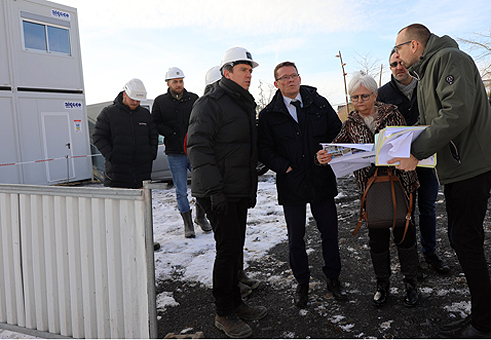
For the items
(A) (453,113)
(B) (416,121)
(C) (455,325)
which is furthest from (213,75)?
(C) (455,325)

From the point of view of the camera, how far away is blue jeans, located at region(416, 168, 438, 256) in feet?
12.4

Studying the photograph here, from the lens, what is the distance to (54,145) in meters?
9.09

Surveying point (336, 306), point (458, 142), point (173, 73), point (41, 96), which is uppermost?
point (41, 96)

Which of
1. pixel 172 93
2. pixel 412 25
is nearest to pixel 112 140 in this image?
pixel 172 93

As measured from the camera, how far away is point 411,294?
3.10 meters

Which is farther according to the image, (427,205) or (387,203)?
(427,205)

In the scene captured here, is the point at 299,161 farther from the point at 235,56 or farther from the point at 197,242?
the point at 197,242

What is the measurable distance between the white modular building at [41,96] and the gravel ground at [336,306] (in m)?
6.21

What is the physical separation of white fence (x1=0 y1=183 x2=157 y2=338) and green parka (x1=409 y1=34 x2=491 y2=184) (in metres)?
1.76

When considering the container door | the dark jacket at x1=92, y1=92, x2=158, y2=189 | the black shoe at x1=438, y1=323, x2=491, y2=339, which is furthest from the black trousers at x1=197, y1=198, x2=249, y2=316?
the container door

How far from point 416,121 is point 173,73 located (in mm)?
3249

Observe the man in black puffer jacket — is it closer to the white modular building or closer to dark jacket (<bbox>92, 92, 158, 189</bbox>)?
dark jacket (<bbox>92, 92, 158, 189</bbox>)

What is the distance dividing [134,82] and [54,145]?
5718 millimetres

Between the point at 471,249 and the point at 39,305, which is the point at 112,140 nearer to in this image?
the point at 39,305
